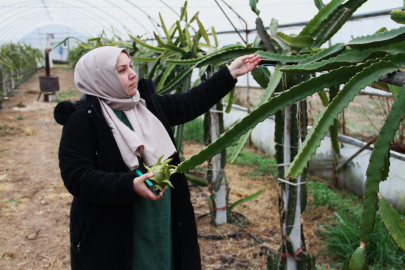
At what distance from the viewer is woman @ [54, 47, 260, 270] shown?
1152mm

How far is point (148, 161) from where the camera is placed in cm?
125

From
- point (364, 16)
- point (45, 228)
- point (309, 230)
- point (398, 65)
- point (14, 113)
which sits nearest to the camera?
point (398, 65)

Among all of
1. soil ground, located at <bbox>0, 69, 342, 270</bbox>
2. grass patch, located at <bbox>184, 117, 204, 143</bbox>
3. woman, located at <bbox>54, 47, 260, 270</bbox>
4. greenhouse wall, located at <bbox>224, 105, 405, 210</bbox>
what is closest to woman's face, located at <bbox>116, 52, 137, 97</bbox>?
woman, located at <bbox>54, 47, 260, 270</bbox>

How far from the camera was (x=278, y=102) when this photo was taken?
32.4 inches

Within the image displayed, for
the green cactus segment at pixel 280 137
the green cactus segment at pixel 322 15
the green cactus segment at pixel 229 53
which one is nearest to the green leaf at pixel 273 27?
the green cactus segment at pixel 229 53

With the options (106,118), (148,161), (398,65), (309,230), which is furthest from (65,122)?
(309,230)

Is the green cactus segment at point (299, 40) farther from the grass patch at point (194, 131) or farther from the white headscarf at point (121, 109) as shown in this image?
the grass patch at point (194, 131)

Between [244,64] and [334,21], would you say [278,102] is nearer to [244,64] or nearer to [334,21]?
[334,21]

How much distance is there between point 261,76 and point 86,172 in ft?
3.20

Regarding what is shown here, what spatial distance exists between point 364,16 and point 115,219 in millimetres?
2862

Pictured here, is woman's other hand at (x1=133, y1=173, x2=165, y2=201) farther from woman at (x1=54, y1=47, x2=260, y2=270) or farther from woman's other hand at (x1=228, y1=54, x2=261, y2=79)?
Answer: woman's other hand at (x1=228, y1=54, x2=261, y2=79)

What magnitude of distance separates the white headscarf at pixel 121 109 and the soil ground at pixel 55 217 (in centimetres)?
127

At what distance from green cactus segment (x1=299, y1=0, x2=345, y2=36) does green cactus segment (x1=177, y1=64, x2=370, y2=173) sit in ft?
1.51

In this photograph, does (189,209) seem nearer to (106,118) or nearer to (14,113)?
(106,118)
